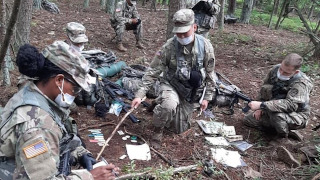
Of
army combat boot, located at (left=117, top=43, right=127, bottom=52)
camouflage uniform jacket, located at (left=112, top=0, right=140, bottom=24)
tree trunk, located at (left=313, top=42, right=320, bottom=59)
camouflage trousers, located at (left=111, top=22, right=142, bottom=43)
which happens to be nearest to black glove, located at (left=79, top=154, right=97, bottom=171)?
army combat boot, located at (left=117, top=43, right=127, bottom=52)

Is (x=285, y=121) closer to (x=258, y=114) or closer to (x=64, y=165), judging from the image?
(x=258, y=114)

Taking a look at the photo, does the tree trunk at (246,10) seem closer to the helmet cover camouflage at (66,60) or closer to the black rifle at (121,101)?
the black rifle at (121,101)

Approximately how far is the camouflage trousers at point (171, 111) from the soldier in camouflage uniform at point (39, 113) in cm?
208

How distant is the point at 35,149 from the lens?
1746 mm

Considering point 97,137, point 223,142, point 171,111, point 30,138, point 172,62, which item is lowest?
point 223,142

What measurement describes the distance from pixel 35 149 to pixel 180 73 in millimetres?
2760

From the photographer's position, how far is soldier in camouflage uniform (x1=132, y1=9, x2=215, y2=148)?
4.14 metres

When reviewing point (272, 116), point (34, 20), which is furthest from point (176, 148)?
point (34, 20)

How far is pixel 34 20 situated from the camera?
9.50 m

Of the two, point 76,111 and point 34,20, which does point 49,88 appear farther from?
point 34,20

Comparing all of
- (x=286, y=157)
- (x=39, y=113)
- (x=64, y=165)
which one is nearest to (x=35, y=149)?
(x=39, y=113)

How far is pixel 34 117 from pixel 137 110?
11.5 ft

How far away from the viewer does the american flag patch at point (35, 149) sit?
173 cm

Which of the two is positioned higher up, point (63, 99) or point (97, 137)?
point (63, 99)
